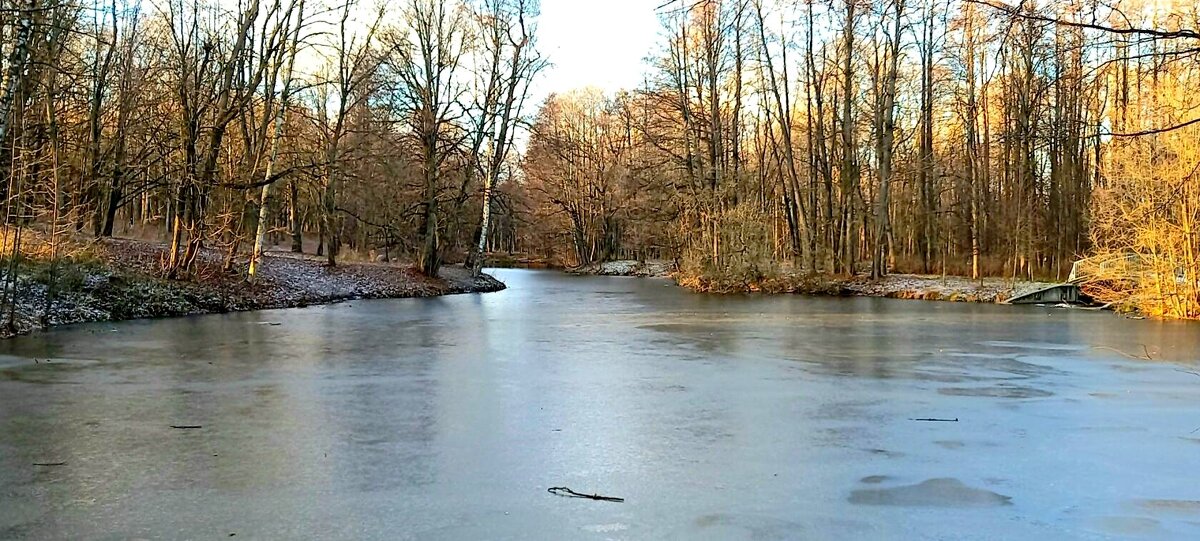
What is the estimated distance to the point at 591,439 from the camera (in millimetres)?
5277

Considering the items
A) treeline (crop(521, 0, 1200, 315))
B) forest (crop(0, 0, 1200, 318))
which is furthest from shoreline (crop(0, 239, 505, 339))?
treeline (crop(521, 0, 1200, 315))

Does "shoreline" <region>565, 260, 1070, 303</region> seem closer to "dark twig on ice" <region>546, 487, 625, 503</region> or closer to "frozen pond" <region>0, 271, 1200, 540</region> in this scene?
"frozen pond" <region>0, 271, 1200, 540</region>

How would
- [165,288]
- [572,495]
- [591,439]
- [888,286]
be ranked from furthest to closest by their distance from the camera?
[888,286] < [165,288] < [591,439] < [572,495]

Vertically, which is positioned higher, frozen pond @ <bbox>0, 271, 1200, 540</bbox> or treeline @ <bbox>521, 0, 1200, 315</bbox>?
treeline @ <bbox>521, 0, 1200, 315</bbox>

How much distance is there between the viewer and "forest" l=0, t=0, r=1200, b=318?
48.3 ft

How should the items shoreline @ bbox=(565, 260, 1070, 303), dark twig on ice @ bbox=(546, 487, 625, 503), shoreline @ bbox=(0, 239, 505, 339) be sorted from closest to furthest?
dark twig on ice @ bbox=(546, 487, 625, 503) < shoreline @ bbox=(0, 239, 505, 339) < shoreline @ bbox=(565, 260, 1070, 303)

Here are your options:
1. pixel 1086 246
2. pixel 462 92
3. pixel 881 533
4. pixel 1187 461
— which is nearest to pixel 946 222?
pixel 1086 246

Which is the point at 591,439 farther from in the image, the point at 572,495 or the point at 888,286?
the point at 888,286

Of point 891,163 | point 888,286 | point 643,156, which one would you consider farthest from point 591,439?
point 643,156

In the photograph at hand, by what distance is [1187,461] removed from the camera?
4.84m

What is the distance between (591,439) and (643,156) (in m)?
37.2

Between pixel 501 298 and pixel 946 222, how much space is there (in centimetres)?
1885

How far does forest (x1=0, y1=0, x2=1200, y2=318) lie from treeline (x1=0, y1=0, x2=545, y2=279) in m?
0.10

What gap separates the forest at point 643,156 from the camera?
1471 centimetres
